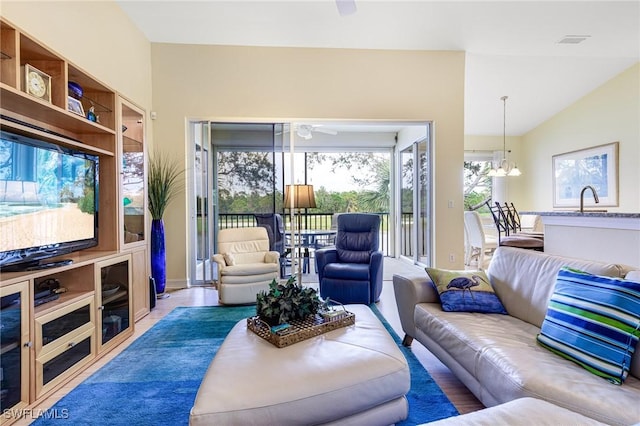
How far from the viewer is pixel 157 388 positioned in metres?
1.83

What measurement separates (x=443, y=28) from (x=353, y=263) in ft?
10.2

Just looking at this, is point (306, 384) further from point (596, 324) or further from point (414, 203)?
point (414, 203)

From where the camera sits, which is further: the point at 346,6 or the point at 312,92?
the point at 312,92

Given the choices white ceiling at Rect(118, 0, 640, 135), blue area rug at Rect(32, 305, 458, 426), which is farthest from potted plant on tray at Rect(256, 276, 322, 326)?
white ceiling at Rect(118, 0, 640, 135)

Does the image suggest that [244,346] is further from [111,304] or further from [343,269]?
[343,269]

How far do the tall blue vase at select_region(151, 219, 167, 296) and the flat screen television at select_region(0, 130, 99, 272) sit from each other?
4.51 ft

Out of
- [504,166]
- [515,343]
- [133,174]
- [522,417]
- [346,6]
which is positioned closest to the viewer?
[522,417]

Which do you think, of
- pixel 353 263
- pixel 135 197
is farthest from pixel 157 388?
pixel 353 263

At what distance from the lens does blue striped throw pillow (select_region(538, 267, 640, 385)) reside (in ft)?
4.04

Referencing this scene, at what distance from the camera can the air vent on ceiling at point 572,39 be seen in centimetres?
400

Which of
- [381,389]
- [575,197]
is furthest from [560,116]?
[381,389]

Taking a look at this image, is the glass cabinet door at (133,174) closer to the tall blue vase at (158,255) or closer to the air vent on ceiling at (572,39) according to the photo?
the tall blue vase at (158,255)

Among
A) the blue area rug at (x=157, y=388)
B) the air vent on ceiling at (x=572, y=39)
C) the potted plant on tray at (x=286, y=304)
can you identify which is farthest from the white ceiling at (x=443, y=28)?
the blue area rug at (x=157, y=388)

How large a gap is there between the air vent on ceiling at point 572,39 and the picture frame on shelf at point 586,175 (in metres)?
2.09
